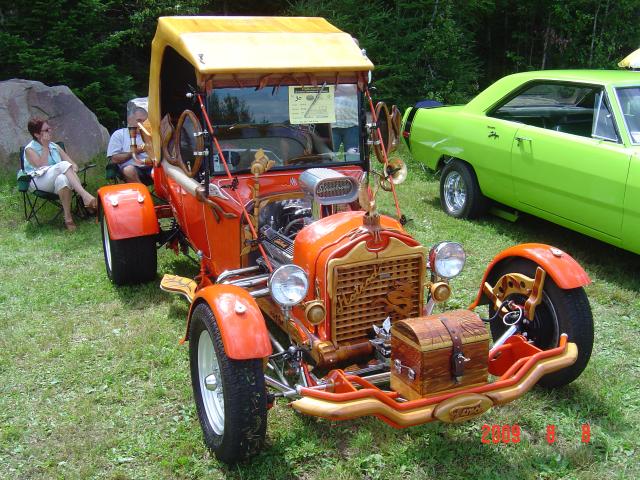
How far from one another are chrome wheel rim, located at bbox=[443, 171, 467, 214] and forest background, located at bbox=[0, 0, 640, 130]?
4.81 meters

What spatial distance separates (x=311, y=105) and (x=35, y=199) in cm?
492

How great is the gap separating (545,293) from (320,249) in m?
1.34

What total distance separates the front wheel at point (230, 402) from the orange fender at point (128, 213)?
1.96 meters

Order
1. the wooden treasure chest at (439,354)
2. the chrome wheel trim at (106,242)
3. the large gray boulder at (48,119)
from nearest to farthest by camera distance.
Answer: the wooden treasure chest at (439,354) < the chrome wheel trim at (106,242) < the large gray boulder at (48,119)

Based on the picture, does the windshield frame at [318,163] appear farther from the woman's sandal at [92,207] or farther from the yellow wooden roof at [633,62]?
the yellow wooden roof at [633,62]

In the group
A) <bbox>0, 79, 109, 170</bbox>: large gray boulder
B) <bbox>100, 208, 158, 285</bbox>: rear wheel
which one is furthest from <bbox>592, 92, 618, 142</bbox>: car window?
<bbox>0, 79, 109, 170</bbox>: large gray boulder

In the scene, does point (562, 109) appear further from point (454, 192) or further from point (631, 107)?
point (454, 192)

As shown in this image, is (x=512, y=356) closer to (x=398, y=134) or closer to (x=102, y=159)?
(x=398, y=134)

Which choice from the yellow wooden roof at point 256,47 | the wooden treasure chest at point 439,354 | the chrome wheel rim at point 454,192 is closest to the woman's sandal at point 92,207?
the yellow wooden roof at point 256,47

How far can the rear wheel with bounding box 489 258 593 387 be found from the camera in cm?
351

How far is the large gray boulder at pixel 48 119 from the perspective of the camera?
9.03 m

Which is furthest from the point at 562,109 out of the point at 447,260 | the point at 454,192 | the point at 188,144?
the point at 188,144

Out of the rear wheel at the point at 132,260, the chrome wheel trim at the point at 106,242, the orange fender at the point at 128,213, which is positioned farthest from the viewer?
the chrome wheel trim at the point at 106,242
